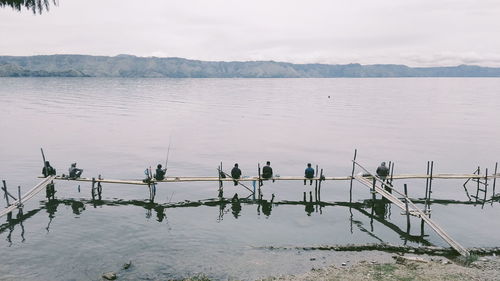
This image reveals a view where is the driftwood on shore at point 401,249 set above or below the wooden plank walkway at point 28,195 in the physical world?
below

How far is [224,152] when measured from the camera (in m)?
52.8

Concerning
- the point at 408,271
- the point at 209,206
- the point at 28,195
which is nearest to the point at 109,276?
the point at 209,206

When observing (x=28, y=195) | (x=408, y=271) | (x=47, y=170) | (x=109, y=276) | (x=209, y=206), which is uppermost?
(x=47, y=170)

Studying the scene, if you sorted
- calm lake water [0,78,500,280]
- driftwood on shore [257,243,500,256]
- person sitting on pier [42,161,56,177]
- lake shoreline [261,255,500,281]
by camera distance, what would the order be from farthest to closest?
1. person sitting on pier [42,161,56,177]
2. driftwood on shore [257,243,500,256]
3. calm lake water [0,78,500,280]
4. lake shoreline [261,255,500,281]

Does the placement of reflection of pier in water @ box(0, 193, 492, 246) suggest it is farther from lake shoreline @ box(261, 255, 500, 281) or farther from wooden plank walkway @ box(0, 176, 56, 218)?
lake shoreline @ box(261, 255, 500, 281)

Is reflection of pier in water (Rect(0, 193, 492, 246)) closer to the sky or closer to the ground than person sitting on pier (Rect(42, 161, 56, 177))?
closer to the ground

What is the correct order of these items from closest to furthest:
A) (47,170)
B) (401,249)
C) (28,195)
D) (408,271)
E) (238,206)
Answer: (408,271) → (401,249) → (28,195) → (47,170) → (238,206)

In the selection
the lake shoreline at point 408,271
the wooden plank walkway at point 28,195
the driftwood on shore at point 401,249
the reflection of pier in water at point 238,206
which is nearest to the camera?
the lake shoreline at point 408,271

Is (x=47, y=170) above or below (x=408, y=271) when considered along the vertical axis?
above

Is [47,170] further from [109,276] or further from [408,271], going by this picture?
[408,271]

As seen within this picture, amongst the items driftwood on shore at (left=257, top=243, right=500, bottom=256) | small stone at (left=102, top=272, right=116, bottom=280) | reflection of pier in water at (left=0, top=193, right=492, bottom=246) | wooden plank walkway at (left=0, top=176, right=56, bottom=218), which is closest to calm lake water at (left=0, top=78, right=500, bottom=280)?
reflection of pier in water at (left=0, top=193, right=492, bottom=246)

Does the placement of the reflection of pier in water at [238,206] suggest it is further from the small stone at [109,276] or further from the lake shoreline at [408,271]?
the small stone at [109,276]

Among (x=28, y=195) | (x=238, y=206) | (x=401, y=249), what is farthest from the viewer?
(x=238, y=206)

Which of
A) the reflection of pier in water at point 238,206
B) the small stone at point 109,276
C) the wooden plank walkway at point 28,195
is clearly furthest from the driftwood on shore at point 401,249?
the wooden plank walkway at point 28,195
